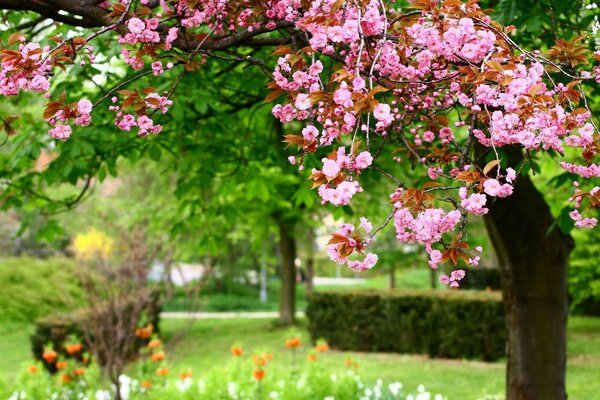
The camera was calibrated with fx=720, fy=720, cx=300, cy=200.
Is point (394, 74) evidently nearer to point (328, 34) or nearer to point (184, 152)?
point (328, 34)

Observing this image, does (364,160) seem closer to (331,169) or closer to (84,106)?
(331,169)

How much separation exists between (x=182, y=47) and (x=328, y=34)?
0.97 meters

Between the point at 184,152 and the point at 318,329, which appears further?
the point at 318,329

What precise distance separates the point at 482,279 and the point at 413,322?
953cm

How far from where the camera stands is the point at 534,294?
514 cm

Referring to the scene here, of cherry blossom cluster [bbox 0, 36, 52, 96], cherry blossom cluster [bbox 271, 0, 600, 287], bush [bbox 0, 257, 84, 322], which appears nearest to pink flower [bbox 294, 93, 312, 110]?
cherry blossom cluster [bbox 271, 0, 600, 287]

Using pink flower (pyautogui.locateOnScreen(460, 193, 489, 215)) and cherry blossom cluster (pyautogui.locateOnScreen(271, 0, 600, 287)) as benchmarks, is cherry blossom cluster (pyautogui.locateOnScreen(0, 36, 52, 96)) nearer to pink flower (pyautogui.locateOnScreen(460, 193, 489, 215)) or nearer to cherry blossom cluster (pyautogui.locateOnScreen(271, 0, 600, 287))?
cherry blossom cluster (pyautogui.locateOnScreen(271, 0, 600, 287))

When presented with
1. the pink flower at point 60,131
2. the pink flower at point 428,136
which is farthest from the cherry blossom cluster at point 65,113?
the pink flower at point 428,136

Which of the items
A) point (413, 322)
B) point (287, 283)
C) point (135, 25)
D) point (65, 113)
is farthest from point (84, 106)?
point (287, 283)

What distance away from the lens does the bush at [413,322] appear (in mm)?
12500

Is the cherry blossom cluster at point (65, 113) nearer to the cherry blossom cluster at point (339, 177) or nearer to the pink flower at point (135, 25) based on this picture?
the pink flower at point (135, 25)

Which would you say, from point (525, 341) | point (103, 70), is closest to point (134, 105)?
point (103, 70)

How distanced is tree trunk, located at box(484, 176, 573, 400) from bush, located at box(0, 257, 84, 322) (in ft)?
51.7

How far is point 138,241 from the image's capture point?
7.27 meters
